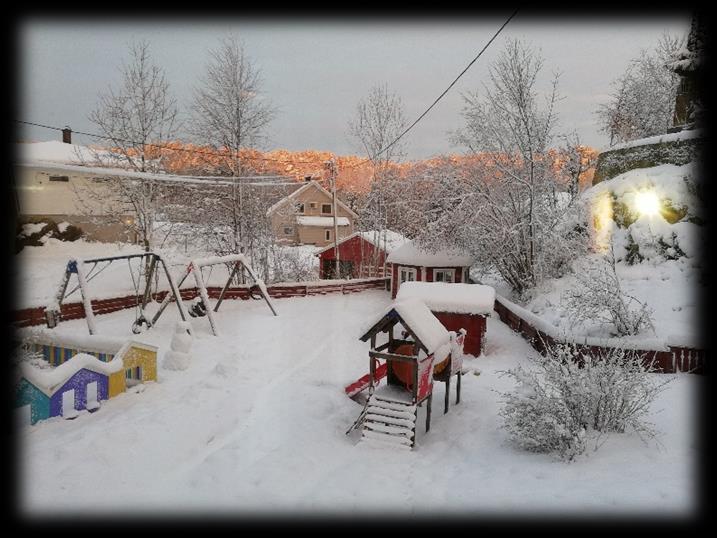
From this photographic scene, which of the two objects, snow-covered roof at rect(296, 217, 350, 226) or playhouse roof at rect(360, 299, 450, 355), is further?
snow-covered roof at rect(296, 217, 350, 226)

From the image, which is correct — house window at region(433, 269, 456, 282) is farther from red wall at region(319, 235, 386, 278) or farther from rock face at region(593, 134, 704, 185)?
red wall at region(319, 235, 386, 278)

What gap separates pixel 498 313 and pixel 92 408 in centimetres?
1578

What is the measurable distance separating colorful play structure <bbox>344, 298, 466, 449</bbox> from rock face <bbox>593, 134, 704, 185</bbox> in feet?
39.0

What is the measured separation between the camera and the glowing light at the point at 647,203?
1622 cm

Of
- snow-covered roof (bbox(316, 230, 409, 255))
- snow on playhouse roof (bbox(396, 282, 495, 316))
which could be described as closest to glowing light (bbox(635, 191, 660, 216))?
snow on playhouse roof (bbox(396, 282, 495, 316))

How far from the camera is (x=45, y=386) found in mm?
8523

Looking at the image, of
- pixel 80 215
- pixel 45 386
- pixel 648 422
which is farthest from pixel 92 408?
pixel 80 215

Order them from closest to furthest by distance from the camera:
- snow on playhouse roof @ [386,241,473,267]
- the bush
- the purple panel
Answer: the bush
the purple panel
snow on playhouse roof @ [386,241,473,267]

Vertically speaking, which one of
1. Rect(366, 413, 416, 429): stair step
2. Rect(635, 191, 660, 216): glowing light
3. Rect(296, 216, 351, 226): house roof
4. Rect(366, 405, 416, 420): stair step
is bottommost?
Rect(366, 413, 416, 429): stair step

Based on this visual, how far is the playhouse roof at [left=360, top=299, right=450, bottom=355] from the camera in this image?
9305 millimetres

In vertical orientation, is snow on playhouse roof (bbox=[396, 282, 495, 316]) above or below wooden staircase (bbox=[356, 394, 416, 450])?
above

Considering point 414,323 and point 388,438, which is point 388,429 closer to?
point 388,438

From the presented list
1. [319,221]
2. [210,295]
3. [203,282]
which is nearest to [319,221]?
[319,221]

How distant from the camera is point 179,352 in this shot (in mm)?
11859
